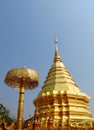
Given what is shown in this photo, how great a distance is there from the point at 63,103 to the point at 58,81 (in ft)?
9.73

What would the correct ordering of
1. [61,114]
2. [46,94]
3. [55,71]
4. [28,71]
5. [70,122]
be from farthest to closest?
[55,71], [46,94], [61,114], [70,122], [28,71]

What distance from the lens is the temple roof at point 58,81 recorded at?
85.4 feet

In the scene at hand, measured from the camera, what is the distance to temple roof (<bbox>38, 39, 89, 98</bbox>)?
26.0m

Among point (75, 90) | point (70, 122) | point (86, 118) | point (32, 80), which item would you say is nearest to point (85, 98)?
point (75, 90)

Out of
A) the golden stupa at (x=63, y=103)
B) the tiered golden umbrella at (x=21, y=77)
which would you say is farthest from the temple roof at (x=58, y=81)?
the tiered golden umbrella at (x=21, y=77)

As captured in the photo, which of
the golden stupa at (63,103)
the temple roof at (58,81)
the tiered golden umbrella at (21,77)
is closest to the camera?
the tiered golden umbrella at (21,77)

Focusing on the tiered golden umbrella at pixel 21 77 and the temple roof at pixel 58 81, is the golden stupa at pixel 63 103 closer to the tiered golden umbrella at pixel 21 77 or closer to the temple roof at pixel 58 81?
the temple roof at pixel 58 81

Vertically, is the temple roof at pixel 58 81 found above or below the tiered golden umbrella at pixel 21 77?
above

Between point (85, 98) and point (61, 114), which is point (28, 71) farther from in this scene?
point (85, 98)

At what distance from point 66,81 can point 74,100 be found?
2.45 meters

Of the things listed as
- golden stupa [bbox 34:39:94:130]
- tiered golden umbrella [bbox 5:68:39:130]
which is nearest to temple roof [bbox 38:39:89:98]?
golden stupa [bbox 34:39:94:130]

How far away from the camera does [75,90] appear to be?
26359 millimetres

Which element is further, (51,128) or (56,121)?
(56,121)

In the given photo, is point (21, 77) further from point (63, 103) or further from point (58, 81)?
point (58, 81)
